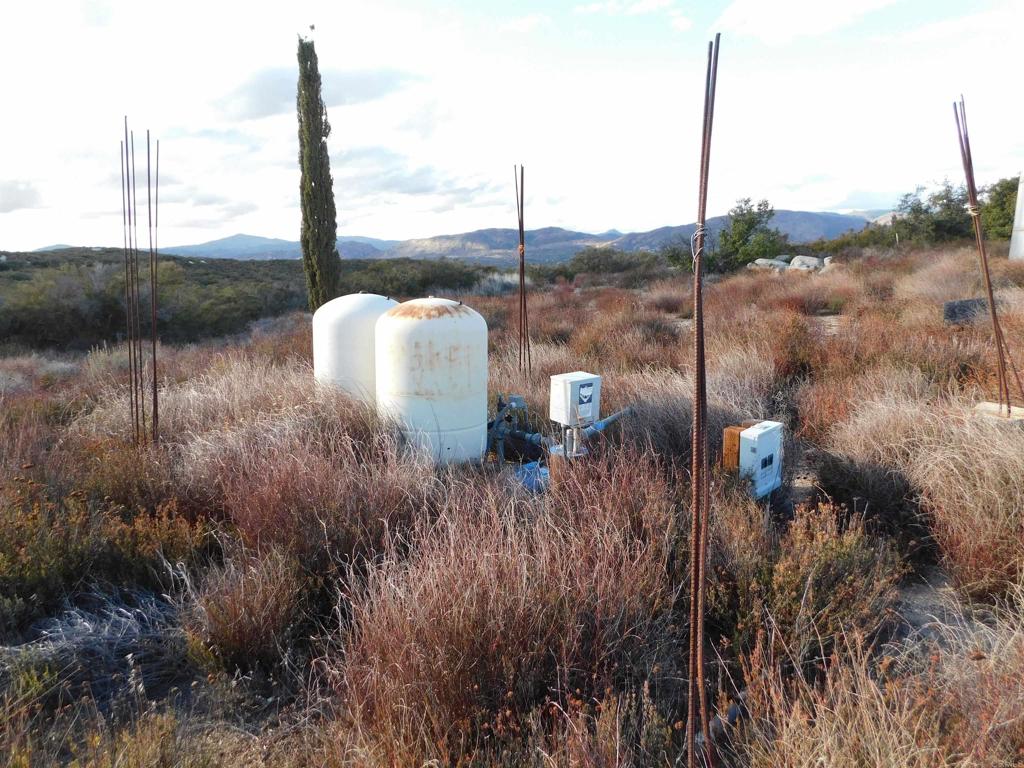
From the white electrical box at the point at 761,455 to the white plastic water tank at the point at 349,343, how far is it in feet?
11.6

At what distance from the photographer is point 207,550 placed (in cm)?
438

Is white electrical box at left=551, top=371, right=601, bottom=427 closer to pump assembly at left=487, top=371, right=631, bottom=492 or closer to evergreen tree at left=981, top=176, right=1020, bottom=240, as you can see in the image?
pump assembly at left=487, top=371, right=631, bottom=492

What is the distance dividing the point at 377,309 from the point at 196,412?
6.60ft

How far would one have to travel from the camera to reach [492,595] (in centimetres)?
292

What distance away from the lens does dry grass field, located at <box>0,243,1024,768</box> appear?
8.25ft

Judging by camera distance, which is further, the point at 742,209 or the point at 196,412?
the point at 742,209

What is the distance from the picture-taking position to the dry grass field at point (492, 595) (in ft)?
8.25

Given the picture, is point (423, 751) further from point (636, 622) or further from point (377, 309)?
point (377, 309)

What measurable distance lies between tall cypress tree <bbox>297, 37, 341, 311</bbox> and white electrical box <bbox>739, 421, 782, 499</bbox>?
13.0m

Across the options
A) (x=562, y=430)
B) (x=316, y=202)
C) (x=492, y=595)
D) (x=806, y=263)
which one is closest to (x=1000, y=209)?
(x=806, y=263)

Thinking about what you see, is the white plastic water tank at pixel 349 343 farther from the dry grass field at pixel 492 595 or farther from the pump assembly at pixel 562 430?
the pump assembly at pixel 562 430

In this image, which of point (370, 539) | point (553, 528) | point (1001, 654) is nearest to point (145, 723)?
point (370, 539)

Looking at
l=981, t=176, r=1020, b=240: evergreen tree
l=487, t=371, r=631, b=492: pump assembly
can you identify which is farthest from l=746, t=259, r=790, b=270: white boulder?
l=487, t=371, r=631, b=492: pump assembly

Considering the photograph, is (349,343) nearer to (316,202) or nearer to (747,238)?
(316,202)
